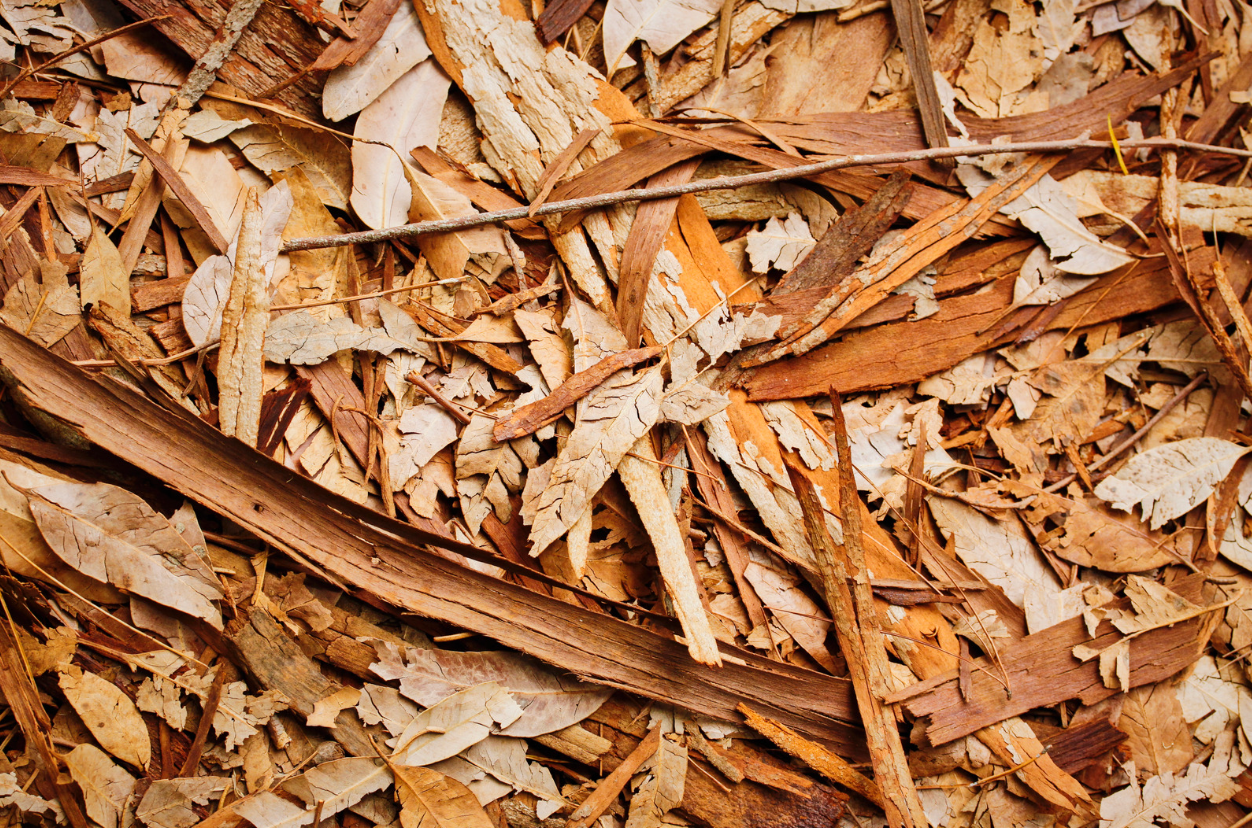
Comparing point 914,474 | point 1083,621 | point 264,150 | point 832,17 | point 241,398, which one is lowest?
point 1083,621

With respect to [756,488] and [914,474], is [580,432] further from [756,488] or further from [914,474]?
[914,474]

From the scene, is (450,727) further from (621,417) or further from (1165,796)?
(1165,796)

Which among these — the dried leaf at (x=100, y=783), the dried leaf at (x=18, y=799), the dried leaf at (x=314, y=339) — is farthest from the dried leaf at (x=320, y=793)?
the dried leaf at (x=314, y=339)

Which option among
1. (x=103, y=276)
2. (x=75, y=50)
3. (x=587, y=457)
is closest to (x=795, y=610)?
(x=587, y=457)

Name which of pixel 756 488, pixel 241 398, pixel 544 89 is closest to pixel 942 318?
pixel 756 488

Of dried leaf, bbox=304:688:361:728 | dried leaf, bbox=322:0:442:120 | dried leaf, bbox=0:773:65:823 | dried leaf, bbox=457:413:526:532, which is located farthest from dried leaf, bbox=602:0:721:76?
dried leaf, bbox=0:773:65:823

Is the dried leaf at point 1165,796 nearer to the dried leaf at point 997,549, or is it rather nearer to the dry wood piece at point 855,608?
the dried leaf at point 997,549

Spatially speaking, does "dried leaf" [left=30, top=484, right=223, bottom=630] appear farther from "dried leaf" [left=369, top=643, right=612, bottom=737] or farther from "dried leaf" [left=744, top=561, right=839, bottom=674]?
"dried leaf" [left=744, top=561, right=839, bottom=674]
